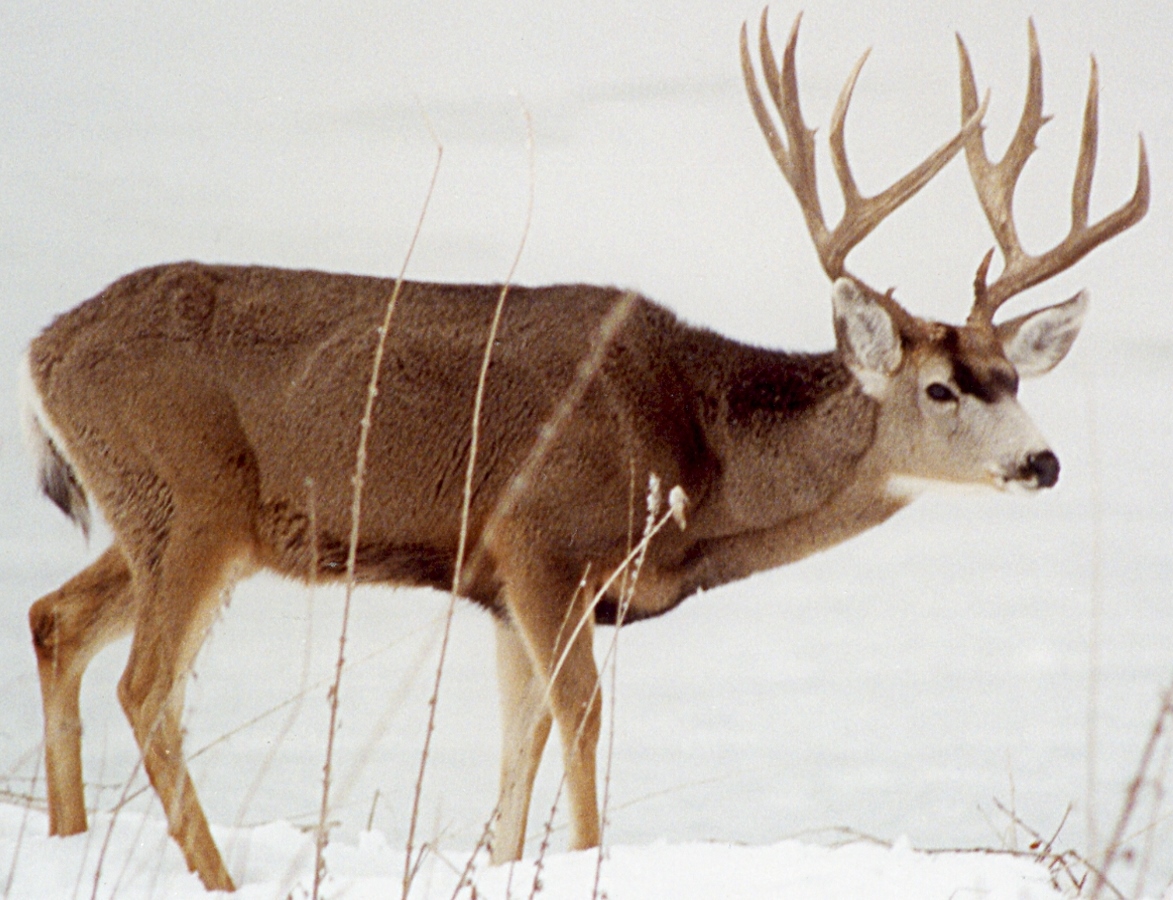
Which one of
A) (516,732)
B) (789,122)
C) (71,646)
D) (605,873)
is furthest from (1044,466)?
(71,646)

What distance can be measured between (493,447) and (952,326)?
1.68 metres

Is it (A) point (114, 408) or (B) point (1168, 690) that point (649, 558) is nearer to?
(A) point (114, 408)

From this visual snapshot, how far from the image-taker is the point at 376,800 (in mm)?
5082

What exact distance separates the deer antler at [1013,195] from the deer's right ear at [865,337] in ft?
1.37

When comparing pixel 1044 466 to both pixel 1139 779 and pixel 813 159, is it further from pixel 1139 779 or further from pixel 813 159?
pixel 1139 779

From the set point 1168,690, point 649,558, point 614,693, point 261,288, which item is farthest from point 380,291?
point 1168,690

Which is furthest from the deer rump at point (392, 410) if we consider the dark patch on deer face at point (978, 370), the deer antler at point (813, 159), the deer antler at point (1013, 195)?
the deer antler at point (1013, 195)

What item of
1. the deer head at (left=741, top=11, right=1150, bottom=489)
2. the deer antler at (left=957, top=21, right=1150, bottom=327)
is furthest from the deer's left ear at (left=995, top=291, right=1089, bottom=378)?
the deer antler at (left=957, top=21, right=1150, bottom=327)

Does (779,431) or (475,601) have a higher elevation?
(779,431)

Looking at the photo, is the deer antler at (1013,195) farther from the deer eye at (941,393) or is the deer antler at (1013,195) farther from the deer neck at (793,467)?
the deer neck at (793,467)

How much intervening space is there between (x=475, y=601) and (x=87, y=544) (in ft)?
4.69

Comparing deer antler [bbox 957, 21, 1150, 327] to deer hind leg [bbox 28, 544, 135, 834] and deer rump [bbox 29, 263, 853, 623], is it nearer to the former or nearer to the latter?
deer rump [bbox 29, 263, 853, 623]

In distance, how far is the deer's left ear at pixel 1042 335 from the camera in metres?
5.72

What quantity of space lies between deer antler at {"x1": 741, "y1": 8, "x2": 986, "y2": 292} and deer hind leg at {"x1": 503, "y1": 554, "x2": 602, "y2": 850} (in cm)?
166
